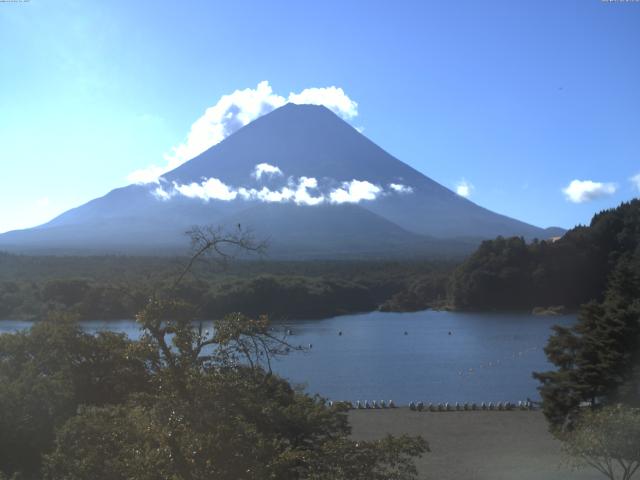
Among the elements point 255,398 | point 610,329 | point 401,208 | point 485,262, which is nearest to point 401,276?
point 485,262

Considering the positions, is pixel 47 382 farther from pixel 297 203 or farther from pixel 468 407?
pixel 297 203

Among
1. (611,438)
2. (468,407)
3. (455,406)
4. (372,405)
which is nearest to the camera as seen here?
(611,438)

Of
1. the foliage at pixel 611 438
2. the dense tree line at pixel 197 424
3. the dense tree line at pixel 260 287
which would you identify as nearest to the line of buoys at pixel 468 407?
the dense tree line at pixel 260 287

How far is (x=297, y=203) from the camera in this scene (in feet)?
273

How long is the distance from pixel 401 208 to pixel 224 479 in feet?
291

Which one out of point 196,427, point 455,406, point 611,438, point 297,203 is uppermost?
point 297,203

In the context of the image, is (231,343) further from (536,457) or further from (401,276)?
(401,276)

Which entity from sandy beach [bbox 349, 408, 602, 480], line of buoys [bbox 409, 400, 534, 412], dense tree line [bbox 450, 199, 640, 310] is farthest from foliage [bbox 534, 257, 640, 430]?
dense tree line [bbox 450, 199, 640, 310]

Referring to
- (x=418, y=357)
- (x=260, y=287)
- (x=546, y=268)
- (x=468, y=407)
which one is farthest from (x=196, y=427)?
(x=546, y=268)

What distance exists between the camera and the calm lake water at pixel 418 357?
16.9 meters

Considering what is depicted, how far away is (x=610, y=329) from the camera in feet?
34.9

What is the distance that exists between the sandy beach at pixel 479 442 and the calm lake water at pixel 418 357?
81.3 inches

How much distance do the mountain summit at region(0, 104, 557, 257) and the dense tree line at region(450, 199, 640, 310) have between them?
2760cm

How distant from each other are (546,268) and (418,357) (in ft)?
53.5
